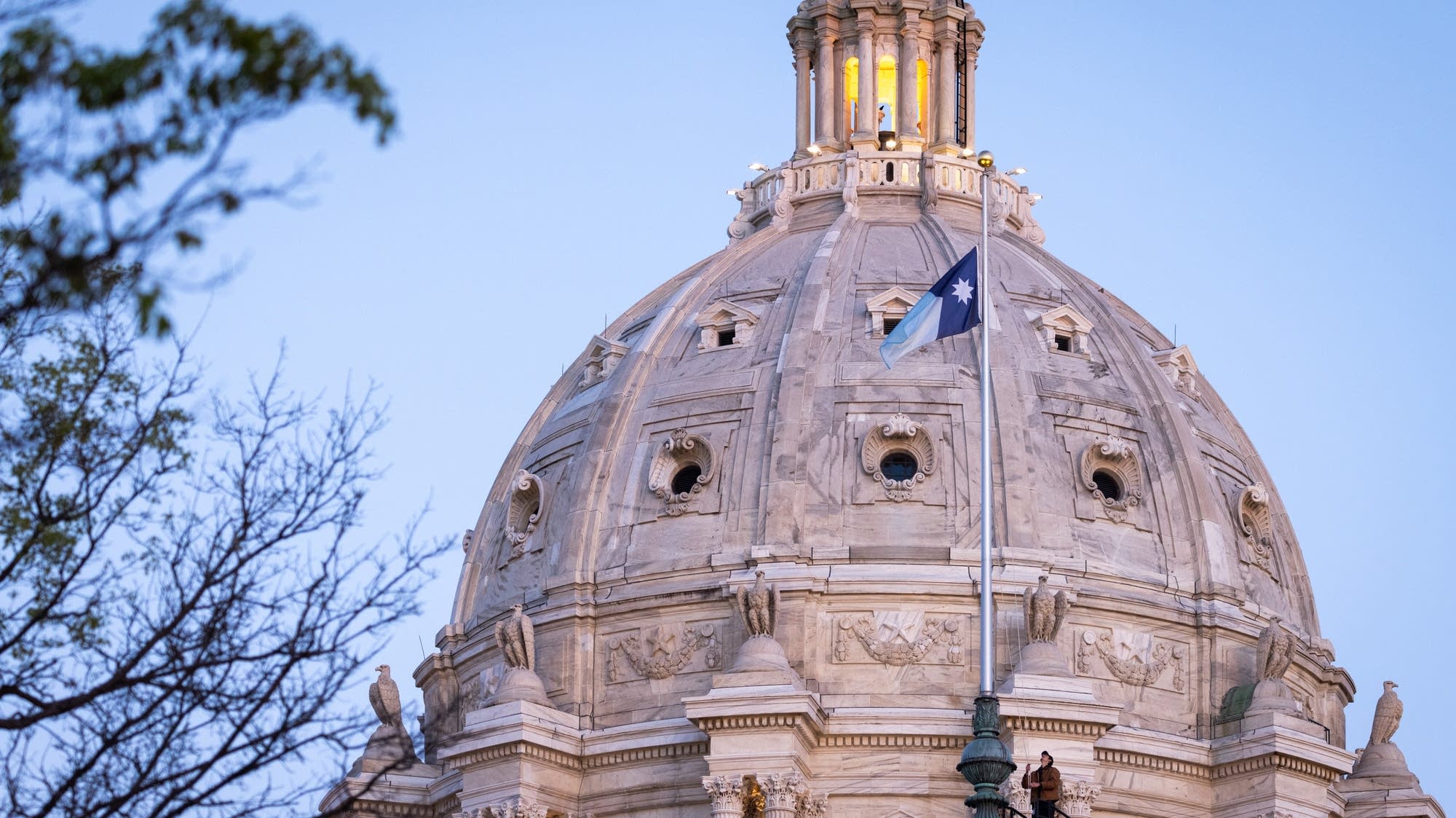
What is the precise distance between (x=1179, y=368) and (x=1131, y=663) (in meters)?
10.1

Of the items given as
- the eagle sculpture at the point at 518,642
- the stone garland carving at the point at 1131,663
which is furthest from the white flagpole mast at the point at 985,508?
the eagle sculpture at the point at 518,642

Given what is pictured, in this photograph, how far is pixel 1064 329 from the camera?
7525 centimetres

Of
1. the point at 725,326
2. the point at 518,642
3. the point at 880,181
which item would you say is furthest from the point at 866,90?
the point at 518,642

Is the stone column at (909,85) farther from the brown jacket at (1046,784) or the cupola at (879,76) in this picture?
the brown jacket at (1046,784)

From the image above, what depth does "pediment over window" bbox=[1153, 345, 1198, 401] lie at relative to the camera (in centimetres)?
7694

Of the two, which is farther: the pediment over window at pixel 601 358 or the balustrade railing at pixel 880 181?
the balustrade railing at pixel 880 181

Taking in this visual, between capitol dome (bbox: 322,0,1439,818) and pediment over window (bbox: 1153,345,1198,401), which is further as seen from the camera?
pediment over window (bbox: 1153,345,1198,401)

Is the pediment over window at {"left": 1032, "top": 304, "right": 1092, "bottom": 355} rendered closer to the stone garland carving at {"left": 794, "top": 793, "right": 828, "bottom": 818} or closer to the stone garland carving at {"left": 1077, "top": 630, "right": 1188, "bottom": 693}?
the stone garland carving at {"left": 1077, "top": 630, "right": 1188, "bottom": 693}

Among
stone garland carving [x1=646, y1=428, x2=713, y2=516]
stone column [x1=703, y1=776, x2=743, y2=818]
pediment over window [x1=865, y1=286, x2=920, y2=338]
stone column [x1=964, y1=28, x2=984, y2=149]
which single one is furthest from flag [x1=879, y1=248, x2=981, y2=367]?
stone column [x1=964, y1=28, x2=984, y2=149]

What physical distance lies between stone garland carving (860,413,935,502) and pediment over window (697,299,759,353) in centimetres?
503

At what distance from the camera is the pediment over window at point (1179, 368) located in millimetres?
76938

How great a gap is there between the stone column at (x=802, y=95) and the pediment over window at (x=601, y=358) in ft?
30.4

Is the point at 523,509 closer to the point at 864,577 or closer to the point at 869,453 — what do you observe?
the point at 869,453

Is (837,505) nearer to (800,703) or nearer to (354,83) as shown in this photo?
(800,703)
